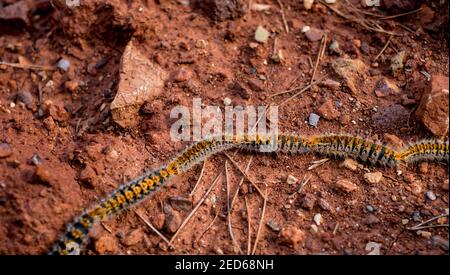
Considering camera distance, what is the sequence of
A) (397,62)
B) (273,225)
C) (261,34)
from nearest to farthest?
(273,225) → (397,62) → (261,34)

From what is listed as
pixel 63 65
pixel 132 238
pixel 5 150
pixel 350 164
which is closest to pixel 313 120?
pixel 350 164

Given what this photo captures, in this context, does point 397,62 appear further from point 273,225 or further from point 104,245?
point 104,245

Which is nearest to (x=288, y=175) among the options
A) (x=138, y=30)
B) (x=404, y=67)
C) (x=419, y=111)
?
(x=419, y=111)

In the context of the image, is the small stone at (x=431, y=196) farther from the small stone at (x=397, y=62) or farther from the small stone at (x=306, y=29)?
the small stone at (x=306, y=29)

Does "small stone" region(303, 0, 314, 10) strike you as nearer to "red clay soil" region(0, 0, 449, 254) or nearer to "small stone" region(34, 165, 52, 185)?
"red clay soil" region(0, 0, 449, 254)

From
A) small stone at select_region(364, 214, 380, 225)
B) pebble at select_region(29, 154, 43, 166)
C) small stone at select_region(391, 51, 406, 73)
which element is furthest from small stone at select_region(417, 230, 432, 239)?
pebble at select_region(29, 154, 43, 166)
